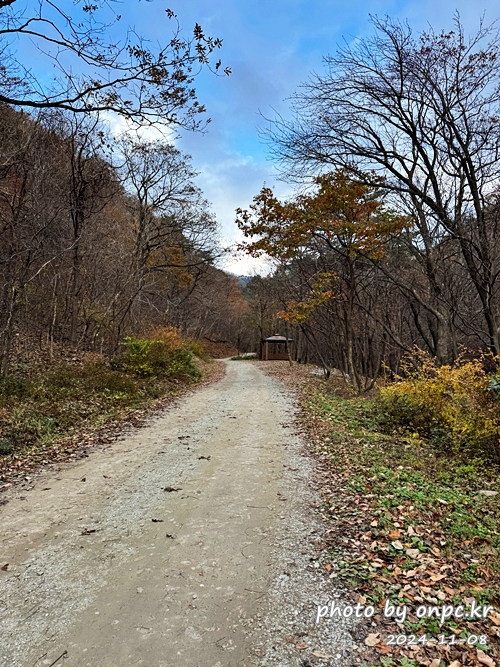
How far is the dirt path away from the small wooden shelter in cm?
2938

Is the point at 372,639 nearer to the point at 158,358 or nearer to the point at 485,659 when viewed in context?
the point at 485,659

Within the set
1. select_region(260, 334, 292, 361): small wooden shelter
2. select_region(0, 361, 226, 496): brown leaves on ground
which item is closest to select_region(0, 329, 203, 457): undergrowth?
select_region(0, 361, 226, 496): brown leaves on ground

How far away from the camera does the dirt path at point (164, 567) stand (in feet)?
7.30

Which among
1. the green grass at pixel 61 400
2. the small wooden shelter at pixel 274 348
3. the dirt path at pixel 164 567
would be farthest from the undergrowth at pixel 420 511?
the small wooden shelter at pixel 274 348

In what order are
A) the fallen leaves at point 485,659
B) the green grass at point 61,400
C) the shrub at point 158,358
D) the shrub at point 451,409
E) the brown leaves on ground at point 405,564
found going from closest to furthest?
the fallen leaves at point 485,659 < the brown leaves on ground at point 405,564 < the shrub at point 451,409 < the green grass at point 61,400 < the shrub at point 158,358

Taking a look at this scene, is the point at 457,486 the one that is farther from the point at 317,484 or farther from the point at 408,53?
the point at 408,53

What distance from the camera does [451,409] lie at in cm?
691

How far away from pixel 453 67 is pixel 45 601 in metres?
11.2

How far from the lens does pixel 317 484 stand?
15.7 feet

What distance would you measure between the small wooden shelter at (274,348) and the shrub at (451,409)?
26.1 metres

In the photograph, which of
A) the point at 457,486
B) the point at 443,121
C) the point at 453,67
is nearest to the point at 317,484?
the point at 457,486

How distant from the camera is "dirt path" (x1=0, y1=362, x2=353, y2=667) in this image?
2225mm

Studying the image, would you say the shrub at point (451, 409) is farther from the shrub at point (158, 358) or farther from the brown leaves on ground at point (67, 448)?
the shrub at point (158, 358)

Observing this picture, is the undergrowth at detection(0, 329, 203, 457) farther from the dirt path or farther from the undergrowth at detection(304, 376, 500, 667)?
the undergrowth at detection(304, 376, 500, 667)
